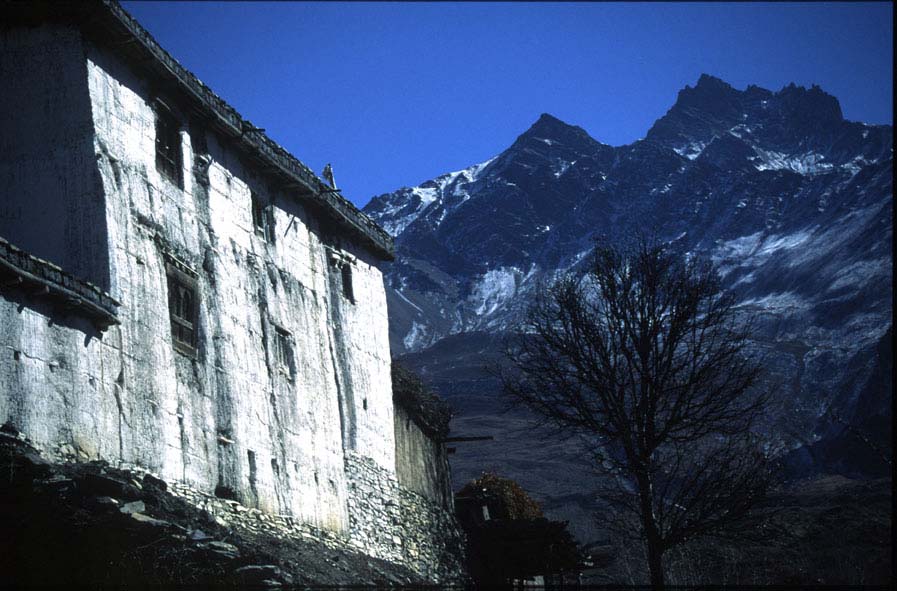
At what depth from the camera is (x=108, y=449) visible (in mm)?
15781

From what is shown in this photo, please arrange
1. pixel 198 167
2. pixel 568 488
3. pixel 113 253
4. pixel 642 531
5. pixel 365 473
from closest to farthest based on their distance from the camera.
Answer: pixel 113 253 → pixel 642 531 → pixel 198 167 → pixel 365 473 → pixel 568 488

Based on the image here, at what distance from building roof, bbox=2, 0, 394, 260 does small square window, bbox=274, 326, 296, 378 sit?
374 cm

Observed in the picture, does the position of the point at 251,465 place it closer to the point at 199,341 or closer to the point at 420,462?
the point at 199,341

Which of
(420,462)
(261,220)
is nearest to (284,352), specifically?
(261,220)

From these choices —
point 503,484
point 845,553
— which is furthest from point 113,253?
point 845,553

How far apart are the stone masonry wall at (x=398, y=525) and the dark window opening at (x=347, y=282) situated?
427 cm

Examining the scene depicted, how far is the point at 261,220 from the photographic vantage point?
2383cm

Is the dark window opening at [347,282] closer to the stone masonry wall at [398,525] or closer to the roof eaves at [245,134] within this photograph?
the roof eaves at [245,134]

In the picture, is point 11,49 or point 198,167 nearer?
point 11,49

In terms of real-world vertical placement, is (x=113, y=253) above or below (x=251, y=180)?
below

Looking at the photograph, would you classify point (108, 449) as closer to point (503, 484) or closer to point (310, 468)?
point (310, 468)

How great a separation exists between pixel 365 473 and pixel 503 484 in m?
12.3

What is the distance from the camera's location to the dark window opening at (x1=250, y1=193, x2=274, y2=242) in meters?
23.5

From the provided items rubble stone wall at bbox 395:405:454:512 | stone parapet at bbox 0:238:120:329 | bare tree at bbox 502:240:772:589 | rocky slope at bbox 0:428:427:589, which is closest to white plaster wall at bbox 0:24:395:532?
stone parapet at bbox 0:238:120:329
